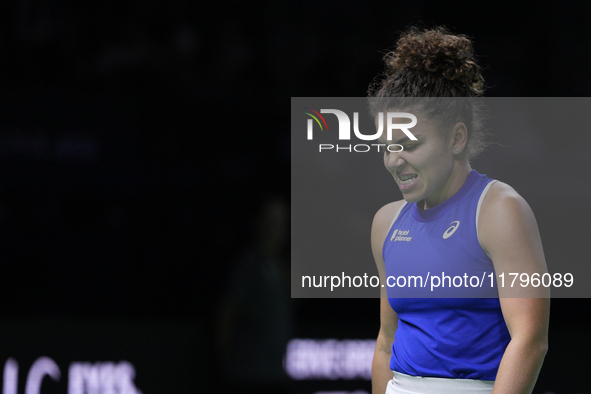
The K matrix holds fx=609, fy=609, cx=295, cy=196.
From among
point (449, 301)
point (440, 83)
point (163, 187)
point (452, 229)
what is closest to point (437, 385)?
point (449, 301)

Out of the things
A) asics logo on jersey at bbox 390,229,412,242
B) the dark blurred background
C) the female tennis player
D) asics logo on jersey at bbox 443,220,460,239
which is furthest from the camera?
the dark blurred background

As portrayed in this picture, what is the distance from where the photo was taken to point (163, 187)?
2.52 m

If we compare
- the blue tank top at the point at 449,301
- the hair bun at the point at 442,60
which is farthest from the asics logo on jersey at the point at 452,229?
the hair bun at the point at 442,60

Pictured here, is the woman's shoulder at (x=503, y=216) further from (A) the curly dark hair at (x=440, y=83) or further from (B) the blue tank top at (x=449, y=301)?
(A) the curly dark hair at (x=440, y=83)

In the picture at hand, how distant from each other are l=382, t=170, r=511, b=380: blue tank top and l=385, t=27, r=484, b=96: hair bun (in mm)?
196

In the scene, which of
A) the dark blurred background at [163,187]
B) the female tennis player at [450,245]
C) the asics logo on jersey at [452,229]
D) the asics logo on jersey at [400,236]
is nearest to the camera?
the female tennis player at [450,245]

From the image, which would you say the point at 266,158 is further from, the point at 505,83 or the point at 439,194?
the point at 439,194

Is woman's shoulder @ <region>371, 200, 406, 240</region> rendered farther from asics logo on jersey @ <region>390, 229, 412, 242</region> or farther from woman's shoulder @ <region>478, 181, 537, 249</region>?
woman's shoulder @ <region>478, 181, 537, 249</region>

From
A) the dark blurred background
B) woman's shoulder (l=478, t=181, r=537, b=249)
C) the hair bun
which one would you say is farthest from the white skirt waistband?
the dark blurred background

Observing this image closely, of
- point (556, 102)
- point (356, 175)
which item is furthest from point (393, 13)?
point (356, 175)

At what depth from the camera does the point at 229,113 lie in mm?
2520

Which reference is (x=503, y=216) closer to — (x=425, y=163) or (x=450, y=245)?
(x=450, y=245)

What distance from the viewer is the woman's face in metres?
1.24

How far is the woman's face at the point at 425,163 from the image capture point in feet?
4.06
